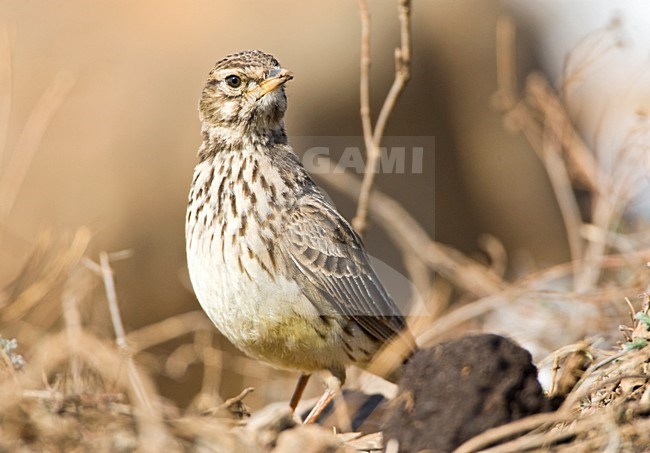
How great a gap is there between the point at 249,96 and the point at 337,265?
0.84 metres

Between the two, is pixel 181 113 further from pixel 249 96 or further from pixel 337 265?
pixel 337 265

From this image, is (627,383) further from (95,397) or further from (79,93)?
(79,93)

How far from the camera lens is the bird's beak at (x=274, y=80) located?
13.4 feet

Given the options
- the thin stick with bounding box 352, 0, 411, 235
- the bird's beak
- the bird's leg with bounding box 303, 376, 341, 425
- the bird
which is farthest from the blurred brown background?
the bird's leg with bounding box 303, 376, 341, 425

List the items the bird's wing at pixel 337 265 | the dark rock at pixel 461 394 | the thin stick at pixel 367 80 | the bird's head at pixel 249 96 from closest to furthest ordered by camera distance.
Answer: the dark rock at pixel 461 394 → the bird's wing at pixel 337 265 → the bird's head at pixel 249 96 → the thin stick at pixel 367 80

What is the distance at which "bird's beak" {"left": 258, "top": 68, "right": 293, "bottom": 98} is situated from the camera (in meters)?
4.07

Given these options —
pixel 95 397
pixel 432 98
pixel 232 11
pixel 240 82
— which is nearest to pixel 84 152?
pixel 232 11

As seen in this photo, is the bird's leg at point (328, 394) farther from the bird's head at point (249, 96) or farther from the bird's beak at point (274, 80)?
the bird's beak at point (274, 80)

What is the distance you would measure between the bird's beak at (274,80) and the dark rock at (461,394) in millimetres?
1602

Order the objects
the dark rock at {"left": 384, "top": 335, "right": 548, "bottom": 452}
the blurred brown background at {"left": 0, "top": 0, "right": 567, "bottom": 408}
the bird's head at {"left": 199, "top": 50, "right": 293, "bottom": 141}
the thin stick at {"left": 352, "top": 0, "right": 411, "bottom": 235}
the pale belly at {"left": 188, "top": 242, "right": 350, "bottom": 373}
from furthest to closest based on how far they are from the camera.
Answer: the blurred brown background at {"left": 0, "top": 0, "right": 567, "bottom": 408}
the thin stick at {"left": 352, "top": 0, "right": 411, "bottom": 235}
the bird's head at {"left": 199, "top": 50, "right": 293, "bottom": 141}
the pale belly at {"left": 188, "top": 242, "right": 350, "bottom": 373}
the dark rock at {"left": 384, "top": 335, "right": 548, "bottom": 452}

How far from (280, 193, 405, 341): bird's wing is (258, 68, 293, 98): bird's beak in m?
0.50

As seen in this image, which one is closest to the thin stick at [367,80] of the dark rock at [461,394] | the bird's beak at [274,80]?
the bird's beak at [274,80]

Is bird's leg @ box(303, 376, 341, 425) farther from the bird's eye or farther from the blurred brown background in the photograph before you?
the blurred brown background

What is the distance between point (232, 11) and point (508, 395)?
718 cm
